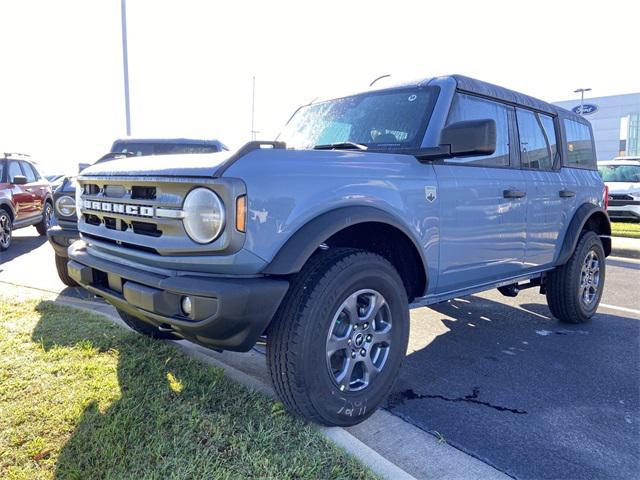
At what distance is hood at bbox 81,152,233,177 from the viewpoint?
2.25 metres

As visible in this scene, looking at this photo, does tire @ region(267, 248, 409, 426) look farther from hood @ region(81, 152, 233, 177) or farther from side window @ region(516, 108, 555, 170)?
side window @ region(516, 108, 555, 170)

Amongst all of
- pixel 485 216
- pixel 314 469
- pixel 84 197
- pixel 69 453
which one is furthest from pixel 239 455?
pixel 485 216

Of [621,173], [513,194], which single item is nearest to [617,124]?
[621,173]

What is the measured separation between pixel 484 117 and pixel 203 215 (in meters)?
2.45

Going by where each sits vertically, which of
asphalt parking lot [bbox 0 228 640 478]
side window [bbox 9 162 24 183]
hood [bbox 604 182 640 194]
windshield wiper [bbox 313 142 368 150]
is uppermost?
windshield wiper [bbox 313 142 368 150]

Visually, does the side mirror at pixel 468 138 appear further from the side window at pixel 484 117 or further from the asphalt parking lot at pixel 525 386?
the asphalt parking lot at pixel 525 386

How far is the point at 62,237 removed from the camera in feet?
16.2

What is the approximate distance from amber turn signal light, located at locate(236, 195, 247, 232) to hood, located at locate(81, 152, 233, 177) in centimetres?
17

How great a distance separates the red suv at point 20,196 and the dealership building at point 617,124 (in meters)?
45.9

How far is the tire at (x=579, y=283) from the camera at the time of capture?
15.4ft

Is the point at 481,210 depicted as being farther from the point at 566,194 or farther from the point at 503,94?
the point at 566,194

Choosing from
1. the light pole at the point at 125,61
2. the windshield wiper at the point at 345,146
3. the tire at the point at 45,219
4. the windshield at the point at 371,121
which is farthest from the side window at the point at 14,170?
the windshield wiper at the point at 345,146

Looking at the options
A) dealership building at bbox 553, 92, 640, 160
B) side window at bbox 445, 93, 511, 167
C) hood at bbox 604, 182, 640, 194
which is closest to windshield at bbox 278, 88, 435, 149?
side window at bbox 445, 93, 511, 167

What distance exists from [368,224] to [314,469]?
129cm
